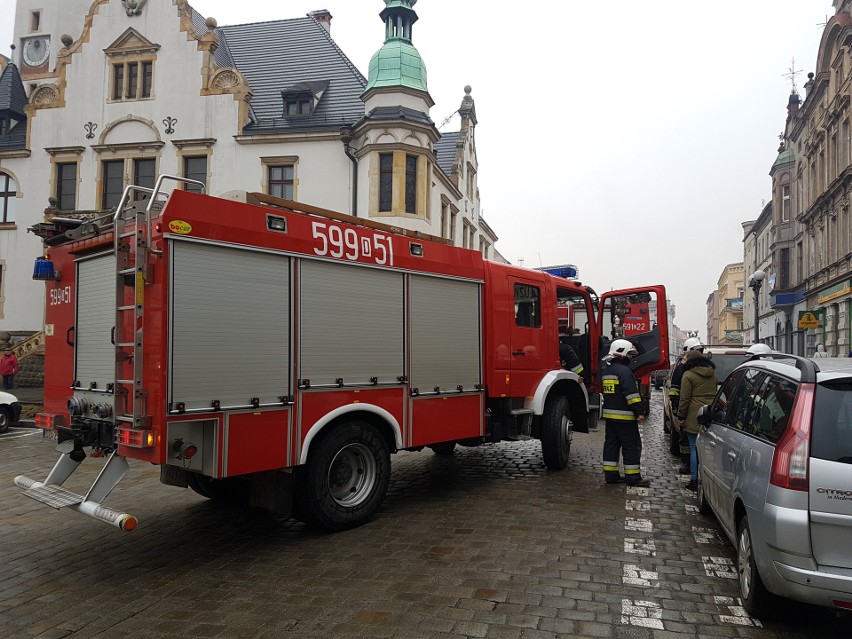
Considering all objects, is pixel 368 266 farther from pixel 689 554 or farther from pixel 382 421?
pixel 689 554

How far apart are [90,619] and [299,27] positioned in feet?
102

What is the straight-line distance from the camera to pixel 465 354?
23.8 feet

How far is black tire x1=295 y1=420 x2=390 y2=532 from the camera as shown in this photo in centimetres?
555

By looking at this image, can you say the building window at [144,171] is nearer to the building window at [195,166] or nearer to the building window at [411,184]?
the building window at [195,166]

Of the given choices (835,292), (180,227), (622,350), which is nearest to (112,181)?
(622,350)

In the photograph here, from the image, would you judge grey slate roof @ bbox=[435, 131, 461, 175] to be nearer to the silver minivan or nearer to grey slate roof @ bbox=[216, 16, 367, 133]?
grey slate roof @ bbox=[216, 16, 367, 133]

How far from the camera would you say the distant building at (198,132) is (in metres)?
23.1

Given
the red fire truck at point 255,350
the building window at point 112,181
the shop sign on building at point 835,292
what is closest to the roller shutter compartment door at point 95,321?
the red fire truck at point 255,350

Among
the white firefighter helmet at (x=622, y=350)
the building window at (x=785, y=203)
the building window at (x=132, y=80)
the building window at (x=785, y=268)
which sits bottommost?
the white firefighter helmet at (x=622, y=350)

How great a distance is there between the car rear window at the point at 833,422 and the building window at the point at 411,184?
65.8ft

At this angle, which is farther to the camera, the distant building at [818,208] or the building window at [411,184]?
the distant building at [818,208]

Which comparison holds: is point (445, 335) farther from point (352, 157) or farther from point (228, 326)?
point (352, 157)

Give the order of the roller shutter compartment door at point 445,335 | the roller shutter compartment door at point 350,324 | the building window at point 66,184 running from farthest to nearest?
the building window at point 66,184
the roller shutter compartment door at point 445,335
the roller shutter compartment door at point 350,324

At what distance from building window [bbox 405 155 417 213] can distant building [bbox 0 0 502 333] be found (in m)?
0.04
